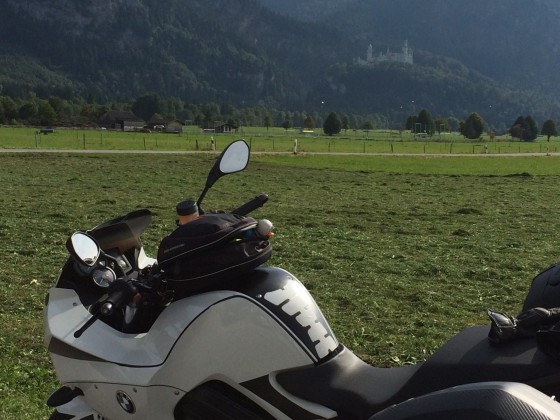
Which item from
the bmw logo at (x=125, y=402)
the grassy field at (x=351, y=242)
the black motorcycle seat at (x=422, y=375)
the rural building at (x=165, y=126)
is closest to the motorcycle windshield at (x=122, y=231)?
the bmw logo at (x=125, y=402)

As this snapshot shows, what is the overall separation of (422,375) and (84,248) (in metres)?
1.64

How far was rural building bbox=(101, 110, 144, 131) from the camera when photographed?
13362 cm

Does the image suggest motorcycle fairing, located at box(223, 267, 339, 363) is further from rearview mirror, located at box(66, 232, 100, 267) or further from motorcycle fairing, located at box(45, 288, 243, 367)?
rearview mirror, located at box(66, 232, 100, 267)

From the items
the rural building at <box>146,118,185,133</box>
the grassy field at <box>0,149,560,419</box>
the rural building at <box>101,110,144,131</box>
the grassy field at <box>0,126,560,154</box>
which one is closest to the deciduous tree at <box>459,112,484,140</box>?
the grassy field at <box>0,126,560,154</box>

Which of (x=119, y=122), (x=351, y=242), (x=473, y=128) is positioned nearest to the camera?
(x=351, y=242)

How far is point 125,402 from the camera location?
305 centimetres

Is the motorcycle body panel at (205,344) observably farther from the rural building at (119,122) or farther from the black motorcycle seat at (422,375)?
the rural building at (119,122)

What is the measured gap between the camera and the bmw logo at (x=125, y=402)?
9.93 ft

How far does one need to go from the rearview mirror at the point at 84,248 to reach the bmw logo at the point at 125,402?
0.61 meters

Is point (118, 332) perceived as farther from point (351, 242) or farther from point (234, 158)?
point (351, 242)

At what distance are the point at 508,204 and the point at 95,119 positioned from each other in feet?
414

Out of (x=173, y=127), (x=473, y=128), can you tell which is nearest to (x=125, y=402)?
(x=173, y=127)

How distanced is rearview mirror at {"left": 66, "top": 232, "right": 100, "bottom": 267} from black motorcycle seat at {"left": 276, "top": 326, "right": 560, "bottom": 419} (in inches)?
41.8

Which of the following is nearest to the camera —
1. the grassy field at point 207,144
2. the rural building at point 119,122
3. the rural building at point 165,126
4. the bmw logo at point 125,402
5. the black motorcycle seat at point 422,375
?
the black motorcycle seat at point 422,375
